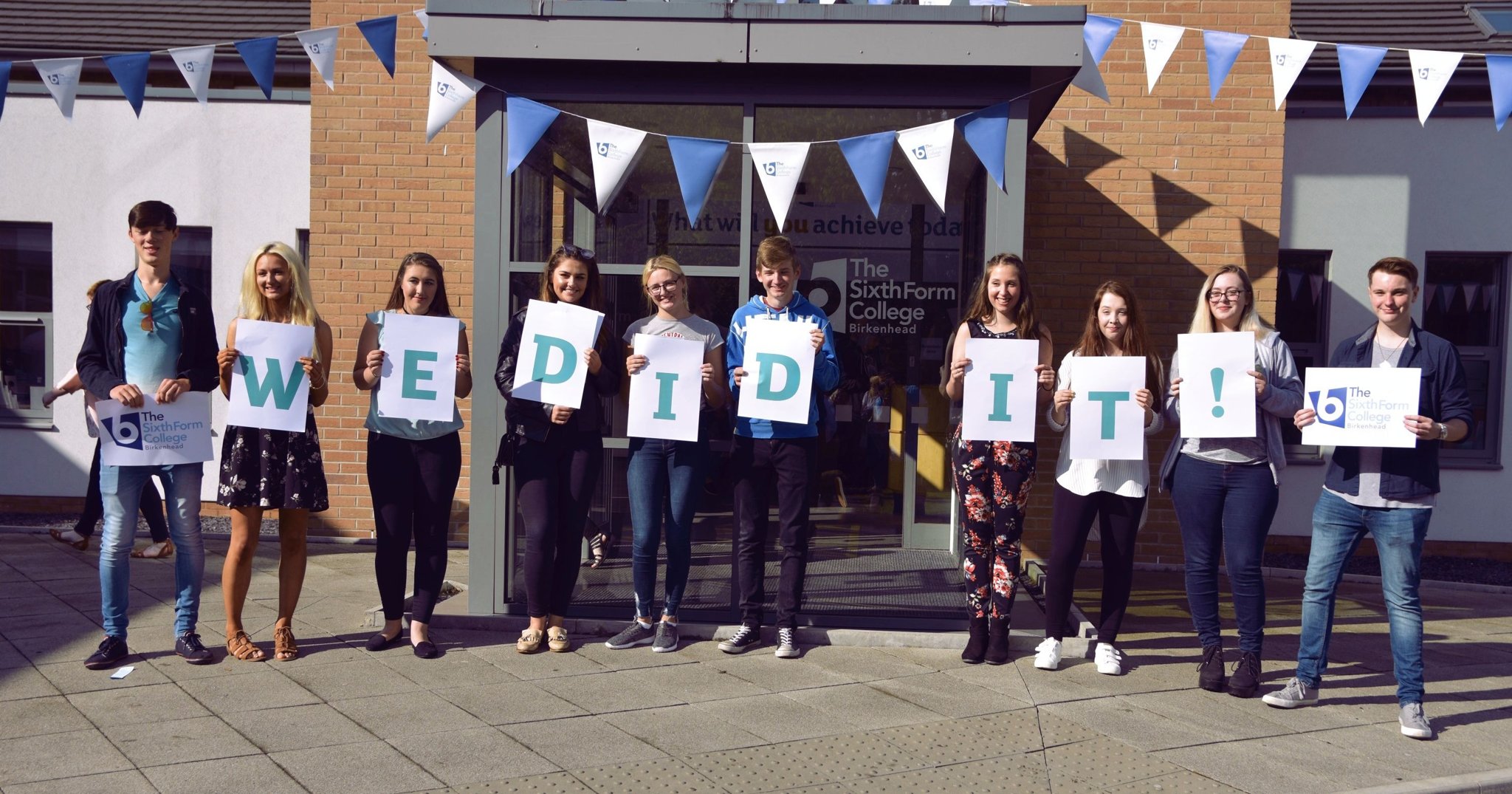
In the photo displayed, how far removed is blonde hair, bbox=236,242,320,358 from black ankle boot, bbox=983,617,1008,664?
11.0 ft

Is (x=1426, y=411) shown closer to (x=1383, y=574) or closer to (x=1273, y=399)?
(x=1273, y=399)

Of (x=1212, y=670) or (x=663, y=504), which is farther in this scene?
(x=663, y=504)

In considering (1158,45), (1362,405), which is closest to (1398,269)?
(1362,405)

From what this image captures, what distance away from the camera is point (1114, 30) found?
654 centimetres

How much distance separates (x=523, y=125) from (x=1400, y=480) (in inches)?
165

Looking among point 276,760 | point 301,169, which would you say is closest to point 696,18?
point 276,760

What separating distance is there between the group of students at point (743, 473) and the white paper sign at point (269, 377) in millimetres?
75

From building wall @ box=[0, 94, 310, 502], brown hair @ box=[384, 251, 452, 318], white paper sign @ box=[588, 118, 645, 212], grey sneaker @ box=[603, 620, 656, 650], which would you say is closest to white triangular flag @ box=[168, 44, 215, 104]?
brown hair @ box=[384, 251, 452, 318]

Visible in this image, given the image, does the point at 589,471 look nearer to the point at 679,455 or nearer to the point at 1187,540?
the point at 679,455

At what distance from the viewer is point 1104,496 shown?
17.4 feet

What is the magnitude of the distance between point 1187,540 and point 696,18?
3.33 metres

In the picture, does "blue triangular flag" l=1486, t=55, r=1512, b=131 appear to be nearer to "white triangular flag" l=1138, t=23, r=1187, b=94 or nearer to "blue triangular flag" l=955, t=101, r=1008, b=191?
"white triangular flag" l=1138, t=23, r=1187, b=94

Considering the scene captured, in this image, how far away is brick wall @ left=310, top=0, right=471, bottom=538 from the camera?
8484 mm

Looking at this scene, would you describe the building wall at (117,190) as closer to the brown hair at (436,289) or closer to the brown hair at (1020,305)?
the brown hair at (436,289)
